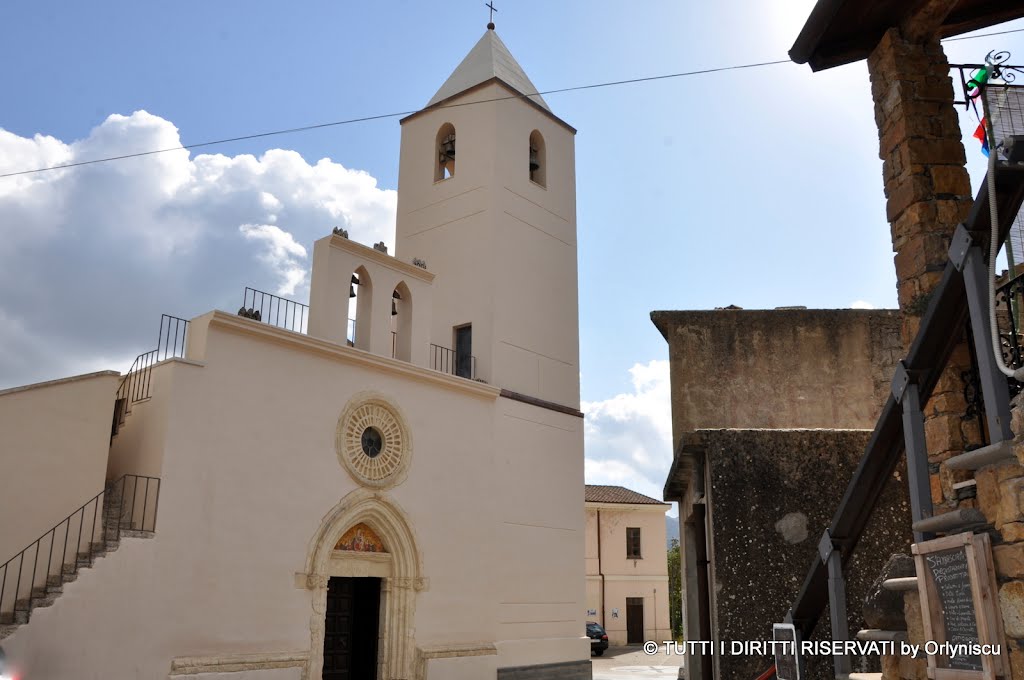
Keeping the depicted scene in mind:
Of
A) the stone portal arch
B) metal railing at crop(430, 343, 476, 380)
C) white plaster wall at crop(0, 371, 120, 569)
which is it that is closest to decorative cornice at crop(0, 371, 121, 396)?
white plaster wall at crop(0, 371, 120, 569)

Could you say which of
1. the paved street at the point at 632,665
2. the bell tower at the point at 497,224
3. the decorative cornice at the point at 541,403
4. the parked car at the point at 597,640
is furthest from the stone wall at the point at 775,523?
the parked car at the point at 597,640

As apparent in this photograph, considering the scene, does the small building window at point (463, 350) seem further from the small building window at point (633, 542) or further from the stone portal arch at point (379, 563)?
the small building window at point (633, 542)

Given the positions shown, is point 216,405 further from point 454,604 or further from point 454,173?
point 454,173

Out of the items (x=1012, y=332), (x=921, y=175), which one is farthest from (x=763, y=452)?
(x=1012, y=332)

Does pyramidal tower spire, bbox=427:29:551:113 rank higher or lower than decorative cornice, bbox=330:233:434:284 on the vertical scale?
higher

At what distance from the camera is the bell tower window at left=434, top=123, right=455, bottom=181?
18328 mm

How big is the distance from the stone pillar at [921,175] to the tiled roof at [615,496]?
27510 mm

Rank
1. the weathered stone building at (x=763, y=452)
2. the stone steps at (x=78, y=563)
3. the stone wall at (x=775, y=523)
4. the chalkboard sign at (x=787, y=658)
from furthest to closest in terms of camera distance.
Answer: the stone steps at (x=78, y=563) < the weathered stone building at (x=763, y=452) < the stone wall at (x=775, y=523) < the chalkboard sign at (x=787, y=658)

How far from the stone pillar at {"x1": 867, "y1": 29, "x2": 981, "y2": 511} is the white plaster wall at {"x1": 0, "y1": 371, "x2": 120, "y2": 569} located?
9.65m

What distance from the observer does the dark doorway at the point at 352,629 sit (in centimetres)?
1281

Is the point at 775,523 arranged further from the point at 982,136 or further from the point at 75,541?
the point at 75,541

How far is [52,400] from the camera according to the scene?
10.6m

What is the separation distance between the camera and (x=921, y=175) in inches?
214

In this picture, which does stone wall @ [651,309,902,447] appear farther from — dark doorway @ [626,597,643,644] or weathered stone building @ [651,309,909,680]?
dark doorway @ [626,597,643,644]
